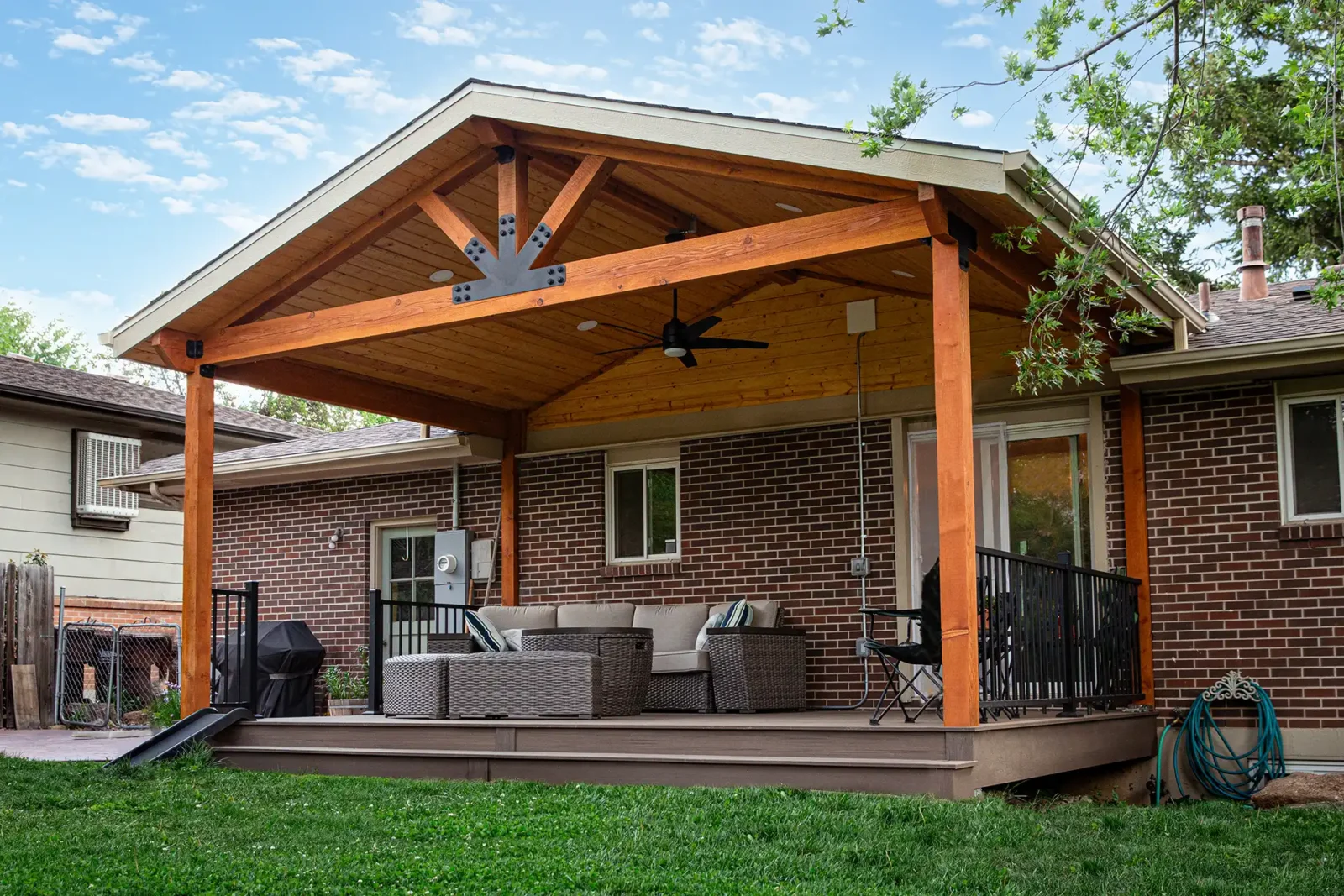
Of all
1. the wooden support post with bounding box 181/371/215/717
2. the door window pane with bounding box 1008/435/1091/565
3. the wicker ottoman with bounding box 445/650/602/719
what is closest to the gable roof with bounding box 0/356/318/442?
the wooden support post with bounding box 181/371/215/717

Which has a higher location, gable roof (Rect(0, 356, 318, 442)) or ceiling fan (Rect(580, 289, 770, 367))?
gable roof (Rect(0, 356, 318, 442))

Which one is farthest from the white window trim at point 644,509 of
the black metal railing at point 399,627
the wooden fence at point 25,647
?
the wooden fence at point 25,647

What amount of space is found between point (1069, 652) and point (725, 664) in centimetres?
249

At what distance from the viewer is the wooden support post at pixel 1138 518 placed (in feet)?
28.5

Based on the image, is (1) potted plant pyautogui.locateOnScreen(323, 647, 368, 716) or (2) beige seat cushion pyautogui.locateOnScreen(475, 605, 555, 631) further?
(1) potted plant pyautogui.locateOnScreen(323, 647, 368, 716)

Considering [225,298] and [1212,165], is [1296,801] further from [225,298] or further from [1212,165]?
[225,298]

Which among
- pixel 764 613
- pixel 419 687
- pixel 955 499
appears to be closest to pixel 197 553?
pixel 419 687

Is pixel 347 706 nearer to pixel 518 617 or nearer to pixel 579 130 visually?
pixel 518 617

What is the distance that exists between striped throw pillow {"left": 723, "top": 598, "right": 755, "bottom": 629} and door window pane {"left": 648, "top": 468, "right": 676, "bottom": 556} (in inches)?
49.4

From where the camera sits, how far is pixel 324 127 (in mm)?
43344

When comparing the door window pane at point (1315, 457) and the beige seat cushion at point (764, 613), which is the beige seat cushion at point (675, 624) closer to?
the beige seat cushion at point (764, 613)

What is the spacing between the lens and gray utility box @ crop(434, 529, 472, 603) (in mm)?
11625

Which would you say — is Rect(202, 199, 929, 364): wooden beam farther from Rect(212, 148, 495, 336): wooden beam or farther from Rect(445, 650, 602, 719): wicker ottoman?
Rect(445, 650, 602, 719): wicker ottoman

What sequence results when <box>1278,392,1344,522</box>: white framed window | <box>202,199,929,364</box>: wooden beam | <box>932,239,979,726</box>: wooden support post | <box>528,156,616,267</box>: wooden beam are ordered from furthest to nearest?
<box>1278,392,1344,522</box>: white framed window → <box>528,156,616,267</box>: wooden beam → <box>202,199,929,364</box>: wooden beam → <box>932,239,979,726</box>: wooden support post
